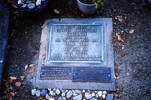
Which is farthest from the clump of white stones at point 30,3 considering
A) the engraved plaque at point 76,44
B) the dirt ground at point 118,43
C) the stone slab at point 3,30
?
the engraved plaque at point 76,44

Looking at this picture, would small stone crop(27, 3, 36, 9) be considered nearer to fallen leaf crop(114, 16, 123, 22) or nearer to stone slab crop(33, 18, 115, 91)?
stone slab crop(33, 18, 115, 91)

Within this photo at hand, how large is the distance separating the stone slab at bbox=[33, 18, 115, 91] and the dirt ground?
0.51 feet

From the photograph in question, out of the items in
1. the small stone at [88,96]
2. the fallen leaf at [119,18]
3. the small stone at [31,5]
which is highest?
the small stone at [31,5]

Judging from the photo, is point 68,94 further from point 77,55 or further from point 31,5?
point 31,5

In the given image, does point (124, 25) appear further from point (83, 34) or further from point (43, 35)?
point (43, 35)

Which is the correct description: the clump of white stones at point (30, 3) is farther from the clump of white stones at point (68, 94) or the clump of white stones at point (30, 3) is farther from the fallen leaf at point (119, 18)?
the clump of white stones at point (68, 94)

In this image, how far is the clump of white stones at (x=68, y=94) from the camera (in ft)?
10.9

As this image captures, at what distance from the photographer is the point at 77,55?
11.8 ft

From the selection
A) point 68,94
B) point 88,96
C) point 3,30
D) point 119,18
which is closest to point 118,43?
point 119,18

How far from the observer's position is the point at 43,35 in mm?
3867

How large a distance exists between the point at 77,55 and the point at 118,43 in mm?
923

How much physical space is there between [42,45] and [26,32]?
54cm

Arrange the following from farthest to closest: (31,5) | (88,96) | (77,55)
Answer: (31,5), (77,55), (88,96)

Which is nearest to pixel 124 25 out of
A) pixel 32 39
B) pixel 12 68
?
pixel 32 39
